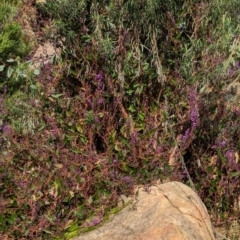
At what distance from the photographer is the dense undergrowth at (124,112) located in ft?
12.8

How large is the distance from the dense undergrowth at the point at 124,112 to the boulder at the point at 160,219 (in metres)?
0.16

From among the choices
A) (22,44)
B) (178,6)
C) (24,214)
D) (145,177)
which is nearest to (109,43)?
(178,6)

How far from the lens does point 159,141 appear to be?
169 inches

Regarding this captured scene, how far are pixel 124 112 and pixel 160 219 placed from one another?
1.19 m

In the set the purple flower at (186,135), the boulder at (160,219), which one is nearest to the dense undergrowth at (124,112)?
the purple flower at (186,135)

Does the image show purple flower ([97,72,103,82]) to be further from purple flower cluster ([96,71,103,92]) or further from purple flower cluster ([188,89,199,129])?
purple flower cluster ([188,89,199,129])

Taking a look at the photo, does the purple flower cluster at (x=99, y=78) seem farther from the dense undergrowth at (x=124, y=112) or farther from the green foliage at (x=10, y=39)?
the green foliage at (x=10, y=39)

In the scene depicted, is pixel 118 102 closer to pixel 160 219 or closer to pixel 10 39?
pixel 160 219

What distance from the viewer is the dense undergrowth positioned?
3.91 m

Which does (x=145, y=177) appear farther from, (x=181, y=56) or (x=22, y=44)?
(x=22, y=44)

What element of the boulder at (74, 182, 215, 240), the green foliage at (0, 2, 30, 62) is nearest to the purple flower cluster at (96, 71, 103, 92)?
the boulder at (74, 182, 215, 240)

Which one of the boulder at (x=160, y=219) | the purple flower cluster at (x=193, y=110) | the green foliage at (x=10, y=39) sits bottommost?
the boulder at (x=160, y=219)

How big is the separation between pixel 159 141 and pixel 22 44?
273 centimetres

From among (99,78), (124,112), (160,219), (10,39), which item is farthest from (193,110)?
(10,39)
